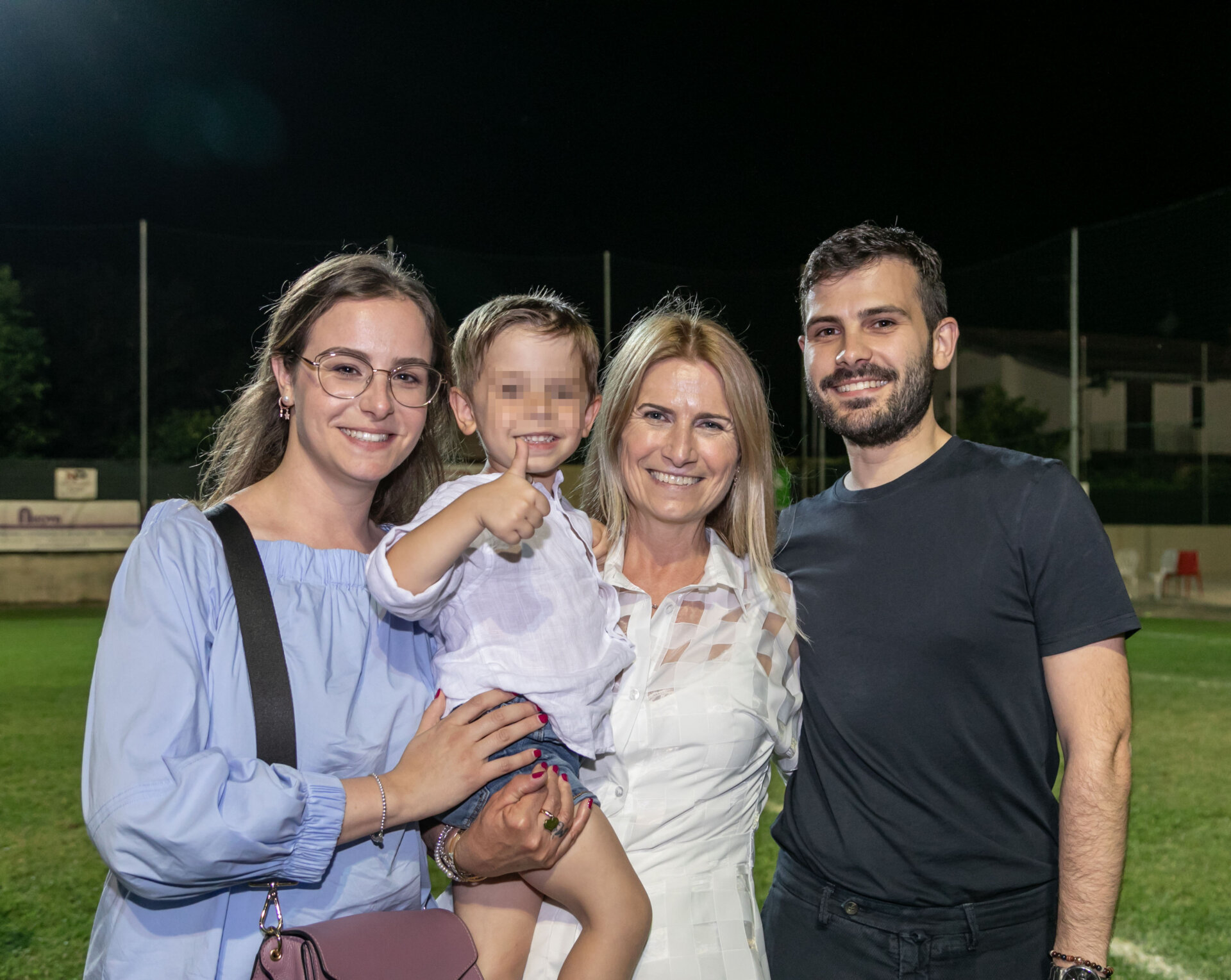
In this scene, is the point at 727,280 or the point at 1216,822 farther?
the point at 727,280

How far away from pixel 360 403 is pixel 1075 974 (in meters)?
1.71

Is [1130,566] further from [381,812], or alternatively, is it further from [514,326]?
[381,812]

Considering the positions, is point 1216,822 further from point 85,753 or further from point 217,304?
point 217,304

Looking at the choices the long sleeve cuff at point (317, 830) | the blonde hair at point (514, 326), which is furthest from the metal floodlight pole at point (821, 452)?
the long sleeve cuff at point (317, 830)

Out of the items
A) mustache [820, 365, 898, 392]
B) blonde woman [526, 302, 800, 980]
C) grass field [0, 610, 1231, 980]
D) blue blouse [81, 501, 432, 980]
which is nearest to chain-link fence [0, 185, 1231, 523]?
grass field [0, 610, 1231, 980]

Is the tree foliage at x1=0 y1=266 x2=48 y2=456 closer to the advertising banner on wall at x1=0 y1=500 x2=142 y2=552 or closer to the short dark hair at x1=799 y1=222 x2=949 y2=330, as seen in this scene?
the advertising banner on wall at x1=0 y1=500 x2=142 y2=552

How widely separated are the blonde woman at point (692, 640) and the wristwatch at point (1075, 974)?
561 millimetres

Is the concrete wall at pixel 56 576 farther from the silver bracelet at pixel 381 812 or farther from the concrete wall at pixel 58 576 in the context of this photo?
the silver bracelet at pixel 381 812

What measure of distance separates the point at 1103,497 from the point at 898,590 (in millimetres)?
14324

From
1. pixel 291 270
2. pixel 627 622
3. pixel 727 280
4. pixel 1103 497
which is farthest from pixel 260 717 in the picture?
pixel 1103 497

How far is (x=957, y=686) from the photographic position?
208cm

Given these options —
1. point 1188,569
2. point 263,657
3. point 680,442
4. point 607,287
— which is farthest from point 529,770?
point 1188,569

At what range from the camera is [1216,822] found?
534 cm

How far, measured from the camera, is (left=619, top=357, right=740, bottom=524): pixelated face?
2145 mm
